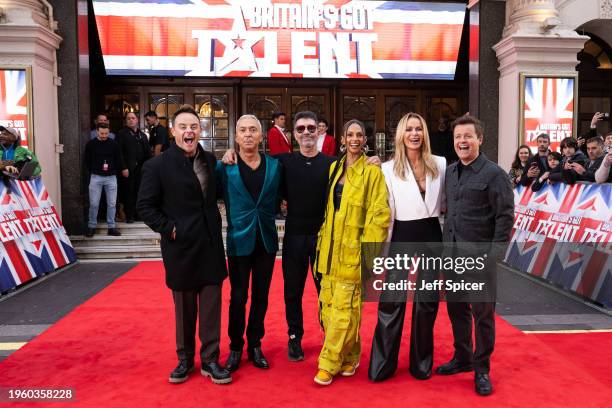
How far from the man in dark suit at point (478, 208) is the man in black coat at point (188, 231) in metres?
1.61

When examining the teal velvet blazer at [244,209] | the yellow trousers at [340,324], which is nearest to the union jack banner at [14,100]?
the teal velvet blazer at [244,209]

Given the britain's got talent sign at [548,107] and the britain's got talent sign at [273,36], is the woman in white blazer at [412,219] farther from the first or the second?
the britain's got talent sign at [273,36]

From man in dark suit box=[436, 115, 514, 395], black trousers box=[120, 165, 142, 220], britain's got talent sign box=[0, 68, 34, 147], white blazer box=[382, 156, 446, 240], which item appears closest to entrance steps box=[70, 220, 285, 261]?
black trousers box=[120, 165, 142, 220]

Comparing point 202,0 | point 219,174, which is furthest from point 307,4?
point 219,174

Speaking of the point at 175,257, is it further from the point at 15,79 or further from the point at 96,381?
the point at 15,79

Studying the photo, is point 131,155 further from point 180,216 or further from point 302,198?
point 302,198

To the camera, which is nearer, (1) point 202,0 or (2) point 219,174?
(2) point 219,174

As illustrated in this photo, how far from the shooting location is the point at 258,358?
3.60 m

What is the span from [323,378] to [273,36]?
23.8 feet

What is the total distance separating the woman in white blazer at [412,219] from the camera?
3.29 meters

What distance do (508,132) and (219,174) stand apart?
22.3 feet

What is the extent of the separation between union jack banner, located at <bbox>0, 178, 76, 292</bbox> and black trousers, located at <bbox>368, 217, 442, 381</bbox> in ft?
A: 14.9

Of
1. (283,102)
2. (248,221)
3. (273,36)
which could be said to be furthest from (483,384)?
(283,102)

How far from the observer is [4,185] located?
615 cm
